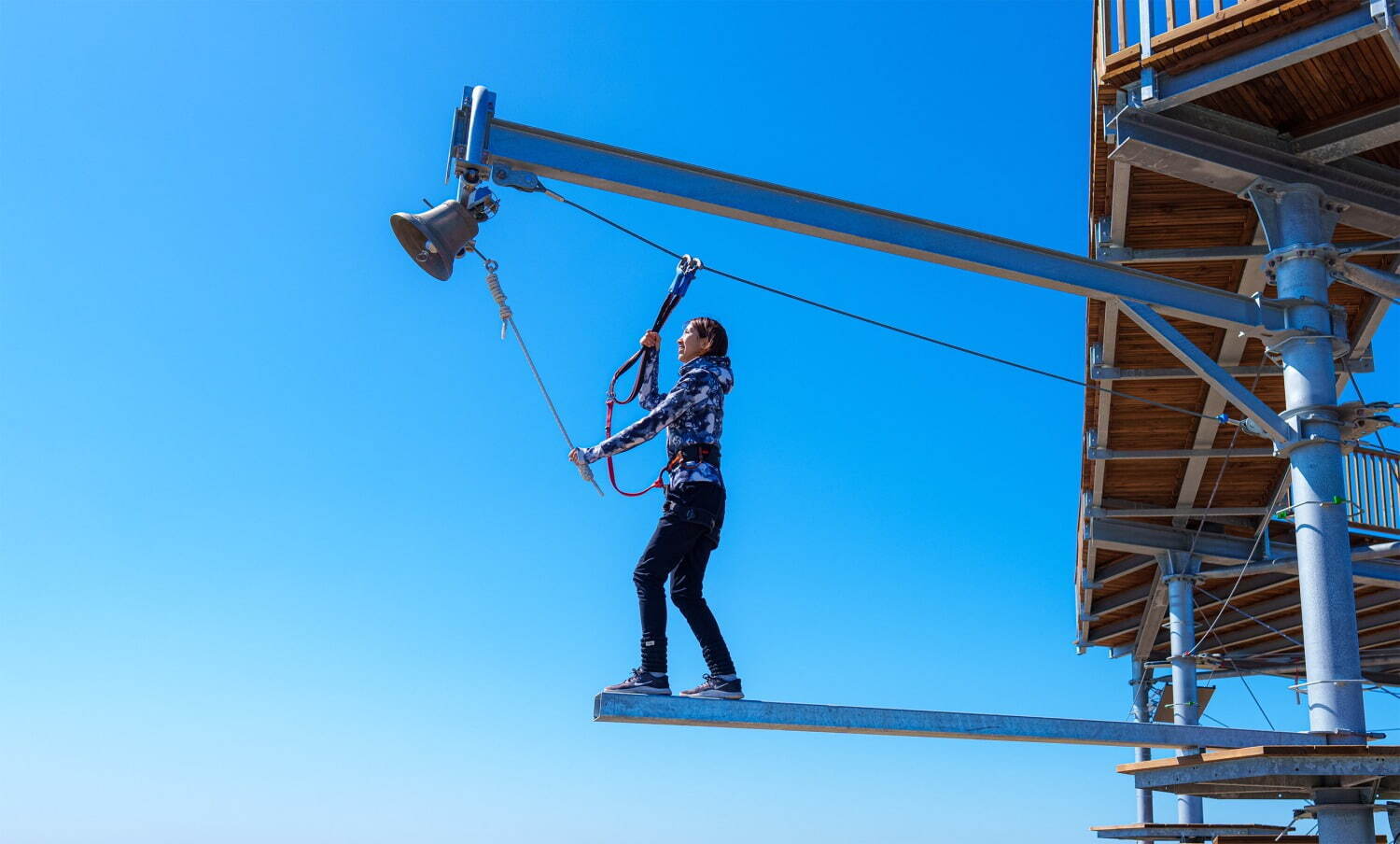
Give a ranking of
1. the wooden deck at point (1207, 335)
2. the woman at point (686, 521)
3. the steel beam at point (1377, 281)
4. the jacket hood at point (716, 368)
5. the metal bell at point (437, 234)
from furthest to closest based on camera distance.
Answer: the steel beam at point (1377, 281) < the wooden deck at point (1207, 335) < the metal bell at point (437, 234) < the jacket hood at point (716, 368) < the woman at point (686, 521)

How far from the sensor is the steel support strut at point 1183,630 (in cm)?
1499

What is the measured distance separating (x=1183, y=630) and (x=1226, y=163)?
8188 millimetres

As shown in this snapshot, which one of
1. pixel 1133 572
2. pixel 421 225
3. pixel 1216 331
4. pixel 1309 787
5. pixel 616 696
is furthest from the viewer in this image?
pixel 1133 572

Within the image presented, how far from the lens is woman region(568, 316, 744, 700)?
19.5 feet

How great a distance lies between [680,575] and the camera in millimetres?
6098

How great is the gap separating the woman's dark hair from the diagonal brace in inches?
140

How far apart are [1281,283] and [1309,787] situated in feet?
10.6

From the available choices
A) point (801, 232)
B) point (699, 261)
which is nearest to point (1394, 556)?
point (801, 232)

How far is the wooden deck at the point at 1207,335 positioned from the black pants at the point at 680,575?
4.49m

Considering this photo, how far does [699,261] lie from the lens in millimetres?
6898

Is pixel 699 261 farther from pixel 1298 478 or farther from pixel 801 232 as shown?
pixel 1298 478

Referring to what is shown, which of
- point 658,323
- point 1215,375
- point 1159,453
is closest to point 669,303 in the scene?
point 658,323

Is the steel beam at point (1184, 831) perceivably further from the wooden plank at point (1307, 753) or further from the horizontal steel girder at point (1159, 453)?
the wooden plank at point (1307, 753)

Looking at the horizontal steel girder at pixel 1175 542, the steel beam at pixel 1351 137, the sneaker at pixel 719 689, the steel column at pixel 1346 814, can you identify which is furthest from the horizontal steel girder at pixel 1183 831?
the sneaker at pixel 719 689
